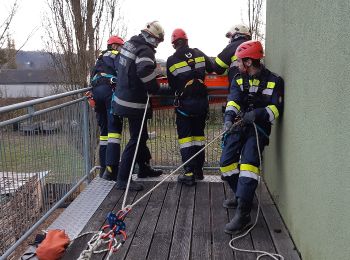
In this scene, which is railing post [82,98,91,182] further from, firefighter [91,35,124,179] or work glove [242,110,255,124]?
work glove [242,110,255,124]

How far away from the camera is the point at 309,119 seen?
10.1 feet

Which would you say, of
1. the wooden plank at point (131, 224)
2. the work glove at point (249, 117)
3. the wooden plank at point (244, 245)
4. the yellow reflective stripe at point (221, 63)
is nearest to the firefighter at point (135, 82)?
the wooden plank at point (131, 224)

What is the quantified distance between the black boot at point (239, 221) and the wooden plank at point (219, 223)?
0.23 feet

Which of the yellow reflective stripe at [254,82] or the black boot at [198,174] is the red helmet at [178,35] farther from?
the black boot at [198,174]

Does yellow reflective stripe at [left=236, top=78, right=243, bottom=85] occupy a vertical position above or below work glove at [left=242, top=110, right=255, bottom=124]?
above

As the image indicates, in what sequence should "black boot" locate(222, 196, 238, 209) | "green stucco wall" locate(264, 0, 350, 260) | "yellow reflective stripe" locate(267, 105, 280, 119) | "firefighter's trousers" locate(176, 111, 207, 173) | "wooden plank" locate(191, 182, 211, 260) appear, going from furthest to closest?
"firefighter's trousers" locate(176, 111, 207, 173) < "black boot" locate(222, 196, 238, 209) < "yellow reflective stripe" locate(267, 105, 280, 119) < "wooden plank" locate(191, 182, 211, 260) < "green stucco wall" locate(264, 0, 350, 260)

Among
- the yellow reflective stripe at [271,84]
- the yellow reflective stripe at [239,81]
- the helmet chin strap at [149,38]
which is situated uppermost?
the helmet chin strap at [149,38]

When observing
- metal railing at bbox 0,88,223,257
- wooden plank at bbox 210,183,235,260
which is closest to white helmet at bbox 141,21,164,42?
metal railing at bbox 0,88,223,257

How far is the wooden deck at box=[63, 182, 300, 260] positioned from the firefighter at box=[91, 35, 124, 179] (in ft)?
1.52

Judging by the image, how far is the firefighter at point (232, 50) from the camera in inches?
199

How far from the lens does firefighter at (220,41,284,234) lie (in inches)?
154

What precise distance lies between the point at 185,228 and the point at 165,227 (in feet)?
0.66

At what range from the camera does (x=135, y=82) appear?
4.93 metres

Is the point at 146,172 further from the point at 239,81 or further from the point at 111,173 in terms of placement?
the point at 239,81
